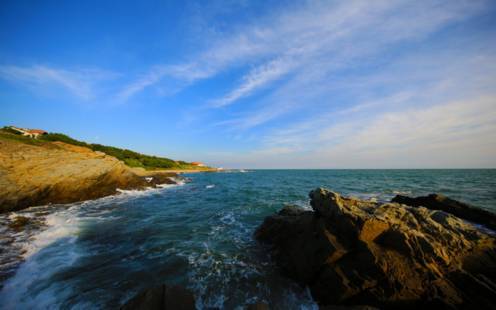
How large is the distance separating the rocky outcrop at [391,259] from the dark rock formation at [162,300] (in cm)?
363

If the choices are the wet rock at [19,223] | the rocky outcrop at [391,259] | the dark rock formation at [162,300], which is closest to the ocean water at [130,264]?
the wet rock at [19,223]

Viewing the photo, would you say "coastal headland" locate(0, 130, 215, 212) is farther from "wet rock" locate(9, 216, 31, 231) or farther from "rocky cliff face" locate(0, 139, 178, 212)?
"wet rock" locate(9, 216, 31, 231)

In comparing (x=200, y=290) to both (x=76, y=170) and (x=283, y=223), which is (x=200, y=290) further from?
(x=76, y=170)

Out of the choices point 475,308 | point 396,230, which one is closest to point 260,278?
point 396,230

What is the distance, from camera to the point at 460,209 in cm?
1157

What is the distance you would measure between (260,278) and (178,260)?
3375mm

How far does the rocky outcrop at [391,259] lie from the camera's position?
5113 mm

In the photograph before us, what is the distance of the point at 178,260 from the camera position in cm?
787

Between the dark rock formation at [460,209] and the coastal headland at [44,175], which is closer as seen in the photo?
the dark rock formation at [460,209]

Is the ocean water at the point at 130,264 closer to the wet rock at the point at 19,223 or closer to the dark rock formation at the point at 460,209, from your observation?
the wet rock at the point at 19,223

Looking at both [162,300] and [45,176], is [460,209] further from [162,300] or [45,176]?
[45,176]

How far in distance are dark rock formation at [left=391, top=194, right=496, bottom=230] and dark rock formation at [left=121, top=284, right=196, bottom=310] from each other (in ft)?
47.1

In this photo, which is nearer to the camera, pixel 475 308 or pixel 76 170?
pixel 475 308

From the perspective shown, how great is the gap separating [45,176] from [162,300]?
67.3 feet
